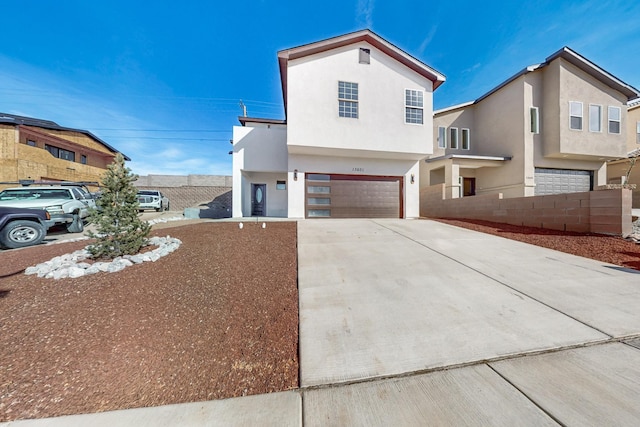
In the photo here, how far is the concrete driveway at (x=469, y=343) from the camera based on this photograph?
1.56 metres

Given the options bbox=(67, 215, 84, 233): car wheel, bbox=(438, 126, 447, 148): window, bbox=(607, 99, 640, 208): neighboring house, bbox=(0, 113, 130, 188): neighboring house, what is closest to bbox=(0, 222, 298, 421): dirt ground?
bbox=(67, 215, 84, 233): car wheel

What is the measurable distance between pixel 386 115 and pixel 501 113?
27.0 feet

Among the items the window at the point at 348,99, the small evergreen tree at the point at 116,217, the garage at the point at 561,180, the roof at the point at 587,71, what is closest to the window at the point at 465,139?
the roof at the point at 587,71

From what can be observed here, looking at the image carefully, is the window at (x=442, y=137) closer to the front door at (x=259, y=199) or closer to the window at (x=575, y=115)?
the window at (x=575, y=115)

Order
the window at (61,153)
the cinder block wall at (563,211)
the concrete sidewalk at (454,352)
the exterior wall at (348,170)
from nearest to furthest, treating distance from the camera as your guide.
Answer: the concrete sidewalk at (454,352) → the cinder block wall at (563,211) → the exterior wall at (348,170) → the window at (61,153)

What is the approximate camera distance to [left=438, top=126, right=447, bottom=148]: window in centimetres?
1338

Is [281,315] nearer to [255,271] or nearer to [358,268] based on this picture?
[255,271]

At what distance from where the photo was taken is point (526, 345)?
216 centimetres

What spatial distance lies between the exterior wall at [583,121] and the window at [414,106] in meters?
7.49

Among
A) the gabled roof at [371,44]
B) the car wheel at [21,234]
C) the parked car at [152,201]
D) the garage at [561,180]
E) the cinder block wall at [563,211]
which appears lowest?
the car wheel at [21,234]

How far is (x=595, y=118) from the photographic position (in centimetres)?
1183

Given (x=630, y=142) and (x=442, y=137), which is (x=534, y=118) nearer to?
(x=442, y=137)

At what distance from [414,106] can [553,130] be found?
7.85 meters

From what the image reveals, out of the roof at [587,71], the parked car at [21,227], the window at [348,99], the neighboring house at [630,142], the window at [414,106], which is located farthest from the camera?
the neighboring house at [630,142]
